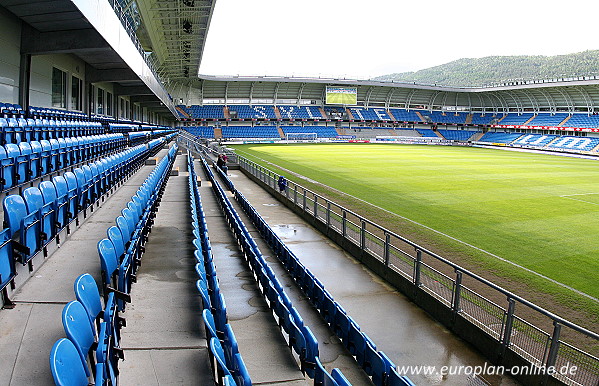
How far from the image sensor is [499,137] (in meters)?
69.2

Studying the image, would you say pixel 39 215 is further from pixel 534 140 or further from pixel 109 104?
pixel 534 140

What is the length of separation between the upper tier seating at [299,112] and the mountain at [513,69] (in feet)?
228

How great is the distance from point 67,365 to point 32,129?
954 cm

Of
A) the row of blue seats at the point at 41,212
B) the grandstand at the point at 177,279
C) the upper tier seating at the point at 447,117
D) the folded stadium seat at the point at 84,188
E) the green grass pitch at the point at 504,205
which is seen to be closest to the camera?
the grandstand at the point at 177,279

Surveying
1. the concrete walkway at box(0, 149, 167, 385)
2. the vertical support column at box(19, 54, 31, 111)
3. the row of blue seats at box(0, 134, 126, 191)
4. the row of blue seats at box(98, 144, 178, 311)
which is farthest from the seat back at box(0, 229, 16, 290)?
the vertical support column at box(19, 54, 31, 111)

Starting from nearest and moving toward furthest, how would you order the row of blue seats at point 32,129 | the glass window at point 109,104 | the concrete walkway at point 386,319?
the concrete walkway at point 386,319 < the row of blue seats at point 32,129 < the glass window at point 109,104

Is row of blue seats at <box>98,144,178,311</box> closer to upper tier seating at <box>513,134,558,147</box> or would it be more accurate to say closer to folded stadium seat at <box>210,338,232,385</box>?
folded stadium seat at <box>210,338,232,385</box>

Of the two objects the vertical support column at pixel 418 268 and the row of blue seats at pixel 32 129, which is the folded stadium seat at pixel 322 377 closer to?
the vertical support column at pixel 418 268

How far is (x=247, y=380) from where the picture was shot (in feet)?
10.4

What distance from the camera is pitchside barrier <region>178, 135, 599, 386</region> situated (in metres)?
5.07

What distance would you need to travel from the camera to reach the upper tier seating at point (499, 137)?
66250 mm

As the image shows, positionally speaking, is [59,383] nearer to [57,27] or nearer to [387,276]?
[387,276]

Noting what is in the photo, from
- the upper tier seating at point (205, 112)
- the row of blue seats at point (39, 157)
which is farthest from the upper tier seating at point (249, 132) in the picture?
the row of blue seats at point (39, 157)

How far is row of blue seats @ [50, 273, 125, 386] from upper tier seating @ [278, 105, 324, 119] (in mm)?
71876
